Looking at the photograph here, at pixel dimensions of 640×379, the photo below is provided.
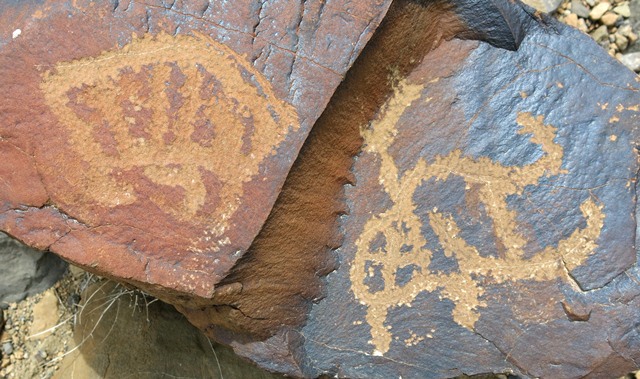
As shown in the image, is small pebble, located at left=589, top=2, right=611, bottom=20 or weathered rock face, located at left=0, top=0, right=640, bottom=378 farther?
small pebble, located at left=589, top=2, right=611, bottom=20

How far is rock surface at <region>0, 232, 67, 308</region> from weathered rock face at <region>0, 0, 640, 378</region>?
2.91 ft

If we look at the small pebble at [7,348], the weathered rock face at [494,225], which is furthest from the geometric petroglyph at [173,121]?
the small pebble at [7,348]

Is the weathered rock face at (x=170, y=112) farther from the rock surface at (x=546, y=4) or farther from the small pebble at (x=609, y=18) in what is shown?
the small pebble at (x=609, y=18)

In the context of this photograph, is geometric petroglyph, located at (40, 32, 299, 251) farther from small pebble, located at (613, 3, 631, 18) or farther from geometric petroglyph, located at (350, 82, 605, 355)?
small pebble, located at (613, 3, 631, 18)

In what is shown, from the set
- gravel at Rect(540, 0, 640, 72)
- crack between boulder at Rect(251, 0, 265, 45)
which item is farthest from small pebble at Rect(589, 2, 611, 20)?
crack between boulder at Rect(251, 0, 265, 45)

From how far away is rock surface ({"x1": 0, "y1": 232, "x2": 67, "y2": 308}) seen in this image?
2195 mm

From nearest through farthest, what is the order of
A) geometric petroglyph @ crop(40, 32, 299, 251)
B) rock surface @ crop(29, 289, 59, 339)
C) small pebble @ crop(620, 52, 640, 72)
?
geometric petroglyph @ crop(40, 32, 299, 251) < small pebble @ crop(620, 52, 640, 72) < rock surface @ crop(29, 289, 59, 339)

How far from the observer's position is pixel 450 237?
57.9 inches

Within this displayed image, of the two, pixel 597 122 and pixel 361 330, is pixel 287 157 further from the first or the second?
pixel 597 122

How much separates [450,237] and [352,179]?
273mm

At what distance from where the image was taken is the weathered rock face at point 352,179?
1.31 meters

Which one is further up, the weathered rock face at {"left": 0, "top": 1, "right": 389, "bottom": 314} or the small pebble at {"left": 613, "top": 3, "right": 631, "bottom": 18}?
the small pebble at {"left": 613, "top": 3, "right": 631, "bottom": 18}

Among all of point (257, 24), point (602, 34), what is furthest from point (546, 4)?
point (257, 24)

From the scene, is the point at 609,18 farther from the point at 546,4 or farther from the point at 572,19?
the point at 546,4
